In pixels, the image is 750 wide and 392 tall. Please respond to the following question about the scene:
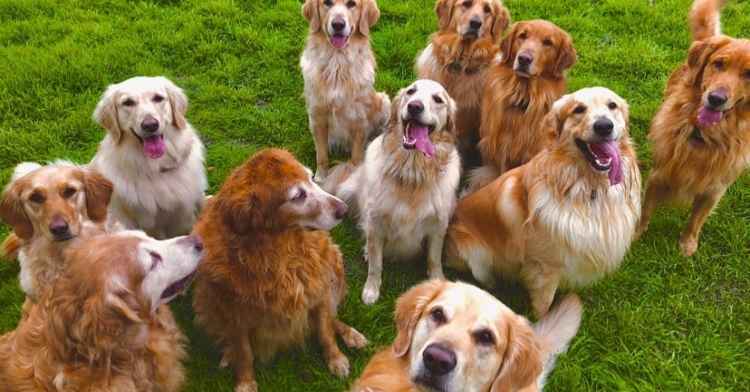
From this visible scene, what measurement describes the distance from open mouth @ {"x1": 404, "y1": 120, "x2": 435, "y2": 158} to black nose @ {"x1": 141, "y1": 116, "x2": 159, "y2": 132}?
177 centimetres

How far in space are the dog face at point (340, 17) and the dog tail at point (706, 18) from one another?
2975 mm

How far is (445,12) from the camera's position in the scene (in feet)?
16.1

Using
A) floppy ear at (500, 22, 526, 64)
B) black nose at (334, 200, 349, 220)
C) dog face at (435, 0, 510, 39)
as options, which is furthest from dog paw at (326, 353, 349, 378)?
dog face at (435, 0, 510, 39)

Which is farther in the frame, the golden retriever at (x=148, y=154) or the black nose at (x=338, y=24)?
the black nose at (x=338, y=24)

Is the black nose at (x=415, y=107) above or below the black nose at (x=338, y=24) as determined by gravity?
below

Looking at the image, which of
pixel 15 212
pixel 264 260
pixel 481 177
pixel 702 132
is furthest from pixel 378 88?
pixel 15 212

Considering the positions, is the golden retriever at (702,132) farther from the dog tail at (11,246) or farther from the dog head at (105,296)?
the dog tail at (11,246)

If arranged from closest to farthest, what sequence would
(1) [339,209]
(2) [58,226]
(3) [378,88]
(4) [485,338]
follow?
(4) [485,338]
(2) [58,226]
(1) [339,209]
(3) [378,88]

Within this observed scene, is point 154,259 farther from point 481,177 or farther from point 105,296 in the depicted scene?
point 481,177

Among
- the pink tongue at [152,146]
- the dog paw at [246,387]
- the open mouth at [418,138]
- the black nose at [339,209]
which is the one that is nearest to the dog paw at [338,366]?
the dog paw at [246,387]

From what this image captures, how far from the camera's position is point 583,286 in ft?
12.6

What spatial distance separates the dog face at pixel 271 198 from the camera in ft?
9.18

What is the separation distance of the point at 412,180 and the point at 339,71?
1604 mm

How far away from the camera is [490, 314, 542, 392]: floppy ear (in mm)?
2418
